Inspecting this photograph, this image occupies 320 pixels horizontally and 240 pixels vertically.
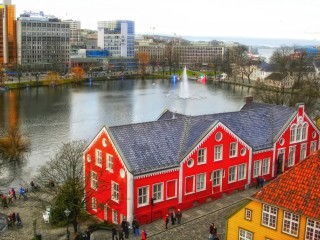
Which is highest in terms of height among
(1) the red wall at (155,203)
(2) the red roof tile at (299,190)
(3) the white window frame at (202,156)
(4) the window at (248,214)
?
(2) the red roof tile at (299,190)

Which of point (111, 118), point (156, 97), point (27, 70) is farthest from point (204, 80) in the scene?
point (111, 118)

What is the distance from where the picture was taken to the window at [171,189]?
141ft

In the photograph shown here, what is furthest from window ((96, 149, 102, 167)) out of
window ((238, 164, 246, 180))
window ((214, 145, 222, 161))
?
window ((238, 164, 246, 180))

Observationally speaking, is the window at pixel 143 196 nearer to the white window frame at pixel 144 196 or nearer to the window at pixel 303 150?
the white window frame at pixel 144 196

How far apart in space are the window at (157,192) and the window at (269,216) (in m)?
13.4

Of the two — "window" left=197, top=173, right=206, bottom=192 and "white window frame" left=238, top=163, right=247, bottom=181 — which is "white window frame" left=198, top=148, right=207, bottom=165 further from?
"white window frame" left=238, top=163, right=247, bottom=181

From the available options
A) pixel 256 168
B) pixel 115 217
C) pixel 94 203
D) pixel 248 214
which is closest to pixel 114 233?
pixel 115 217

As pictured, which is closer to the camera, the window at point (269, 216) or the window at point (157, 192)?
the window at point (269, 216)

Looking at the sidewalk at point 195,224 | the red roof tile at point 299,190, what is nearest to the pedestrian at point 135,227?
the sidewalk at point 195,224

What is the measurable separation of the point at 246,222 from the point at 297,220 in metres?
3.74

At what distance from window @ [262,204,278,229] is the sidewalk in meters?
7.59

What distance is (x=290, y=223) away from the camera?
29.2m

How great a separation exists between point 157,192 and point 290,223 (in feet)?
50.4

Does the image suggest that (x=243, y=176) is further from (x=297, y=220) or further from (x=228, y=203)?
(x=297, y=220)
